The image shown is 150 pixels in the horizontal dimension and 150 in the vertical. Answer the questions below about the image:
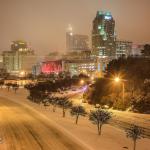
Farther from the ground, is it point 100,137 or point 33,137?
point 100,137

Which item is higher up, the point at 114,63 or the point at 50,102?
the point at 114,63

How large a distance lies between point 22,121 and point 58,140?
51.8 feet

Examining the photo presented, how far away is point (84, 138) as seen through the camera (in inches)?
1366

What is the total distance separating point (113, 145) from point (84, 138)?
414cm

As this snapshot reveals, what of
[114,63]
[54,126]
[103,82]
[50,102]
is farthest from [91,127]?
[114,63]

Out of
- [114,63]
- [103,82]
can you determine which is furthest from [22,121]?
[114,63]

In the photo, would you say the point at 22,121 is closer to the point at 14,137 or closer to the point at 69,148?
the point at 14,137

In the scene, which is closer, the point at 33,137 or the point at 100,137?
the point at 100,137

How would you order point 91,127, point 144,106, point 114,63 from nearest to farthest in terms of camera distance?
1. point 91,127
2. point 144,106
3. point 114,63

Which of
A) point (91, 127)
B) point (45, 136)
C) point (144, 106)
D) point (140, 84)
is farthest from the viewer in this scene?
point (140, 84)

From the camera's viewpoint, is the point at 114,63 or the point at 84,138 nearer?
the point at 84,138

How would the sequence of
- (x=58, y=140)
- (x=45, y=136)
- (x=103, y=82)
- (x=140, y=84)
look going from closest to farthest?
(x=58, y=140) → (x=45, y=136) → (x=140, y=84) → (x=103, y=82)

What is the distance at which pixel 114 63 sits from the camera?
8862cm

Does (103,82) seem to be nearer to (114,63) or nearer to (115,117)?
(114,63)
